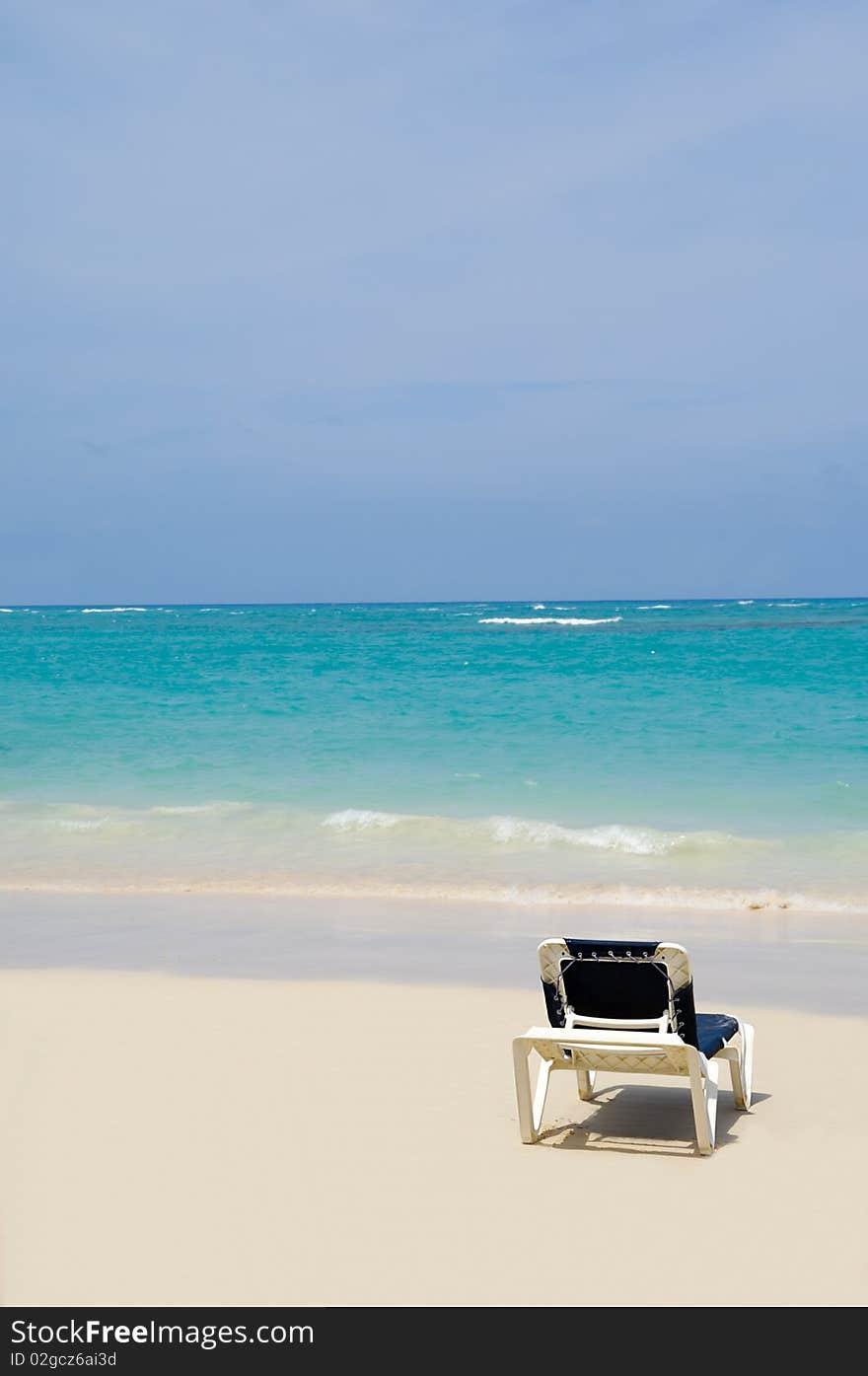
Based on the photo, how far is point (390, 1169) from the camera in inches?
197

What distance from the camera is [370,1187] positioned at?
4.81 meters

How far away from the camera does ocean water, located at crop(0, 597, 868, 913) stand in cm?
1184

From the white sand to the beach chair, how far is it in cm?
23

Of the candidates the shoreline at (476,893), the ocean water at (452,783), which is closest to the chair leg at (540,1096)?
the shoreline at (476,893)

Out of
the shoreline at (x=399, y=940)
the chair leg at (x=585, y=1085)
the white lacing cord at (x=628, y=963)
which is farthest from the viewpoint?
the shoreline at (x=399, y=940)

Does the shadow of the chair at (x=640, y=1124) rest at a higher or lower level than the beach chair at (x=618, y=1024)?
lower

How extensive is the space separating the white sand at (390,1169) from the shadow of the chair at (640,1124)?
0.02m

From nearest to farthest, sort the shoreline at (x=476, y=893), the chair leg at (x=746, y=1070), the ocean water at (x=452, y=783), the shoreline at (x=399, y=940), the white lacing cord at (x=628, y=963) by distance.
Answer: the white lacing cord at (x=628, y=963) < the chair leg at (x=746, y=1070) < the shoreline at (x=399, y=940) < the shoreline at (x=476, y=893) < the ocean water at (x=452, y=783)

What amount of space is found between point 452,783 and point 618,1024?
35.7ft

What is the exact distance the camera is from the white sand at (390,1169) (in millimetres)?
4121

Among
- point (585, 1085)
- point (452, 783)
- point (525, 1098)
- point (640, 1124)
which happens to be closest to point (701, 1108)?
point (640, 1124)

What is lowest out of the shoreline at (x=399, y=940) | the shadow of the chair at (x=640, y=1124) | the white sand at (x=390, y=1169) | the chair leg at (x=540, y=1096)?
the shoreline at (x=399, y=940)

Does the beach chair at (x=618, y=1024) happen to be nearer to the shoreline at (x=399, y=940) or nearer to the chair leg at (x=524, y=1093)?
the chair leg at (x=524, y=1093)
